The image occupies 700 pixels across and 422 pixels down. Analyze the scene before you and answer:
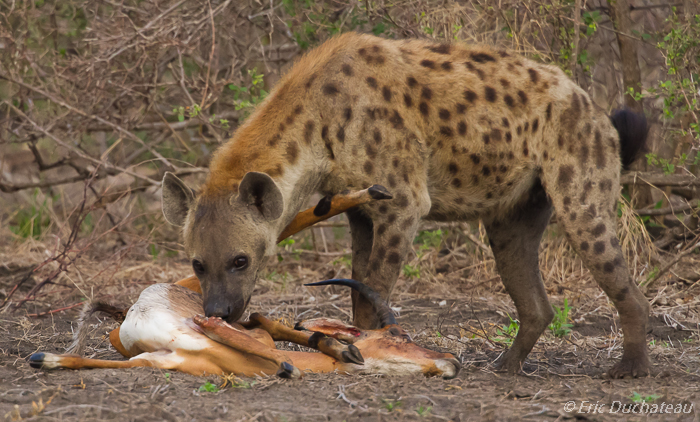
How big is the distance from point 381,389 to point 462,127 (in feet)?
4.93

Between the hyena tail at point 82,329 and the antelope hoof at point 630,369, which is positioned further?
the antelope hoof at point 630,369

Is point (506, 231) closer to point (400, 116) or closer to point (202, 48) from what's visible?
point (400, 116)

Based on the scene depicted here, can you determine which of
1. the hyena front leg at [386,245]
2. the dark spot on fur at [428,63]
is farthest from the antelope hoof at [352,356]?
the dark spot on fur at [428,63]

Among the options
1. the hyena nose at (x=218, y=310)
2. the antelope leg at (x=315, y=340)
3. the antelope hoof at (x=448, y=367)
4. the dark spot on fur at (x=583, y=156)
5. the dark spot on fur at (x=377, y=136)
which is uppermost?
the dark spot on fur at (x=377, y=136)

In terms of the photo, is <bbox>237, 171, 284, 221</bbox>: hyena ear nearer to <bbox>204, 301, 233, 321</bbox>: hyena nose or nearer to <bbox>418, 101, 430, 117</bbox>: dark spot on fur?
<bbox>204, 301, 233, 321</bbox>: hyena nose

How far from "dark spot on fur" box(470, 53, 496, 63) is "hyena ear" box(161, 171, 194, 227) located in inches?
65.6

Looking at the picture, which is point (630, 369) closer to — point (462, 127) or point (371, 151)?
point (462, 127)

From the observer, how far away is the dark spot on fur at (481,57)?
13.3 ft

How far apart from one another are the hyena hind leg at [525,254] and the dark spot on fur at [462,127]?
0.50 meters

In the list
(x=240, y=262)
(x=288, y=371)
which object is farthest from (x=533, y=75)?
(x=288, y=371)

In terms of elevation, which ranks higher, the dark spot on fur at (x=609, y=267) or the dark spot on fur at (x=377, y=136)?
the dark spot on fur at (x=377, y=136)

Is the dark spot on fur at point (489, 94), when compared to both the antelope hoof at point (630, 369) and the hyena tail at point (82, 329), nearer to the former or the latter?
the antelope hoof at point (630, 369)

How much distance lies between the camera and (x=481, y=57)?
407 centimetres

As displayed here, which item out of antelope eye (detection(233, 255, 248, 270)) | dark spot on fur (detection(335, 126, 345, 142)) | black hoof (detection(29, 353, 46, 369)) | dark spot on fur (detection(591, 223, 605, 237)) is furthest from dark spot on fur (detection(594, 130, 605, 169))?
black hoof (detection(29, 353, 46, 369))
